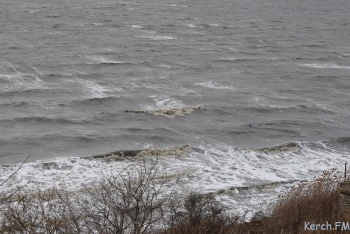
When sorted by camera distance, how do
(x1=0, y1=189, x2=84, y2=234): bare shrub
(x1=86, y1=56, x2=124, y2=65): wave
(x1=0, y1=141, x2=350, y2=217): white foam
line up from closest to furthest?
(x1=0, y1=189, x2=84, y2=234): bare shrub → (x1=0, y1=141, x2=350, y2=217): white foam → (x1=86, y1=56, x2=124, y2=65): wave

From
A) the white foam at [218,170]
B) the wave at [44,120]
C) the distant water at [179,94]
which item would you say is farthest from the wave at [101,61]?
the white foam at [218,170]

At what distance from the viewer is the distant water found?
2447 centimetres

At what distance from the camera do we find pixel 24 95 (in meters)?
32.6

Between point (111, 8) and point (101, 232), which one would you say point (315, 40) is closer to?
point (111, 8)

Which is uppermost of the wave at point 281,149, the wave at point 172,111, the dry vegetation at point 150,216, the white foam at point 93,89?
the dry vegetation at point 150,216

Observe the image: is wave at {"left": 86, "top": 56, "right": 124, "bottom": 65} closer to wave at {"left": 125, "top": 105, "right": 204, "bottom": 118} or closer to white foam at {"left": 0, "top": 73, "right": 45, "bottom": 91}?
white foam at {"left": 0, "top": 73, "right": 45, "bottom": 91}

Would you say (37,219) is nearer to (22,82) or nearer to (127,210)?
(127,210)

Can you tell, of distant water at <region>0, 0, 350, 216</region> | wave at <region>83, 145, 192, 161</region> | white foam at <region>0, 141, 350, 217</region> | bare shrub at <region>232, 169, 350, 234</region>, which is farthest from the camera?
wave at <region>83, 145, 192, 161</region>

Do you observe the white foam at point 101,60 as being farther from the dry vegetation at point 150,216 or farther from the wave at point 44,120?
the dry vegetation at point 150,216

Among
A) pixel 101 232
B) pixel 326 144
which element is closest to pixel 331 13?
pixel 326 144

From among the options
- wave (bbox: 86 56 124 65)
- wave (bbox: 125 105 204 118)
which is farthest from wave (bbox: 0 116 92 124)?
wave (bbox: 86 56 124 65)

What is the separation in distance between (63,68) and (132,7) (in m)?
37.6

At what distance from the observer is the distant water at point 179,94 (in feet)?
80.3

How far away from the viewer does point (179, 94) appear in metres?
34.3
